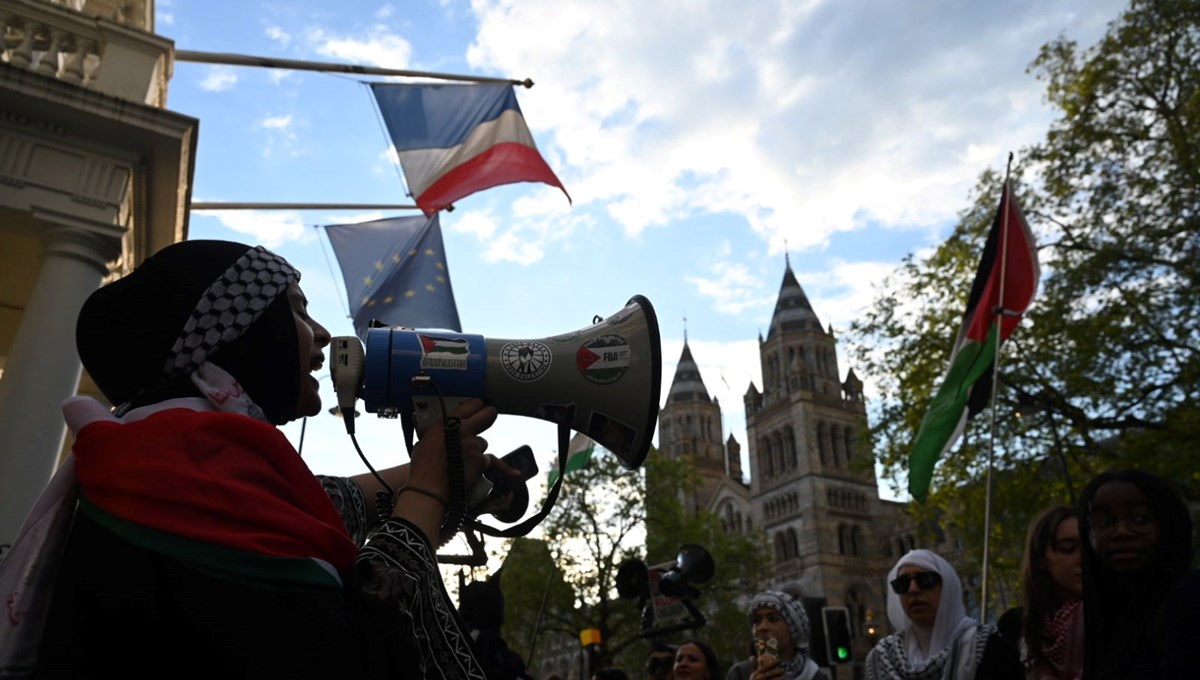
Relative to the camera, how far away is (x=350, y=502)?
191 centimetres

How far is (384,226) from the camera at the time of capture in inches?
449

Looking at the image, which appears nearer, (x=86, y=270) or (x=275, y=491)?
(x=275, y=491)

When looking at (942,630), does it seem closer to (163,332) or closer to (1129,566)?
(1129,566)

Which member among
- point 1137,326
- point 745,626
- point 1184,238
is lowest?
point 745,626

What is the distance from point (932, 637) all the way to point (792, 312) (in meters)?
68.7

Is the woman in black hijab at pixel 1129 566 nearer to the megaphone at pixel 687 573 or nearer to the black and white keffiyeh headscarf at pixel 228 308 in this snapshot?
the black and white keffiyeh headscarf at pixel 228 308

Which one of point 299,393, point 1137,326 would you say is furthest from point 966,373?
point 299,393

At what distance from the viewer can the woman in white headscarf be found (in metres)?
3.76

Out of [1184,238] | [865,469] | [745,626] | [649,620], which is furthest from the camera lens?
[745,626]

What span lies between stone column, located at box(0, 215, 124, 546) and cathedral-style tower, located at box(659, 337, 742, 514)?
73.4 metres

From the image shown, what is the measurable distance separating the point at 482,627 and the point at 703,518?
130 ft

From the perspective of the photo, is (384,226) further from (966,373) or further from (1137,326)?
(1137,326)

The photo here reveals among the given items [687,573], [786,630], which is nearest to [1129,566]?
[786,630]

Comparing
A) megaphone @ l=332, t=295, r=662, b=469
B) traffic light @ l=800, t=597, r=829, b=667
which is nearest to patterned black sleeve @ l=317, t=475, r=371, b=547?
megaphone @ l=332, t=295, r=662, b=469
